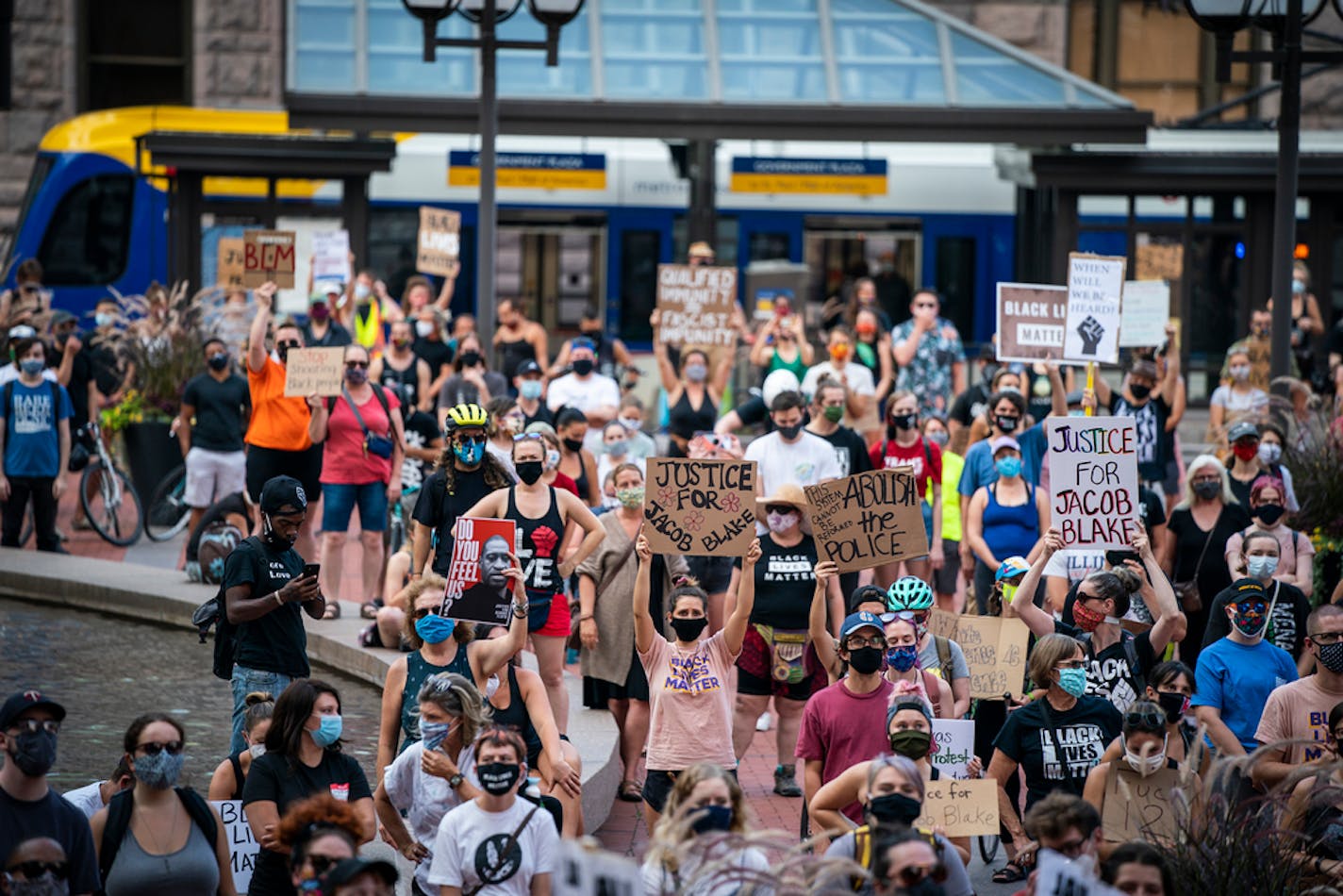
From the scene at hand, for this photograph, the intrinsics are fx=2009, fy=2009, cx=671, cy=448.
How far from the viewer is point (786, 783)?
32.5 feet

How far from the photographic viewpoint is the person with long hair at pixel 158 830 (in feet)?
21.2

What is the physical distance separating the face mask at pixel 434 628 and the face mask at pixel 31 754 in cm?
174

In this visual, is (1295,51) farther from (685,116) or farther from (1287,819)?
(685,116)

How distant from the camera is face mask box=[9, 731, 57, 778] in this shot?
6.36 meters

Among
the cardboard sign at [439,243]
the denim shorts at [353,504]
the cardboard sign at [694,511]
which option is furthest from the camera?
the cardboard sign at [439,243]

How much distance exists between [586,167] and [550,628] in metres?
15.1

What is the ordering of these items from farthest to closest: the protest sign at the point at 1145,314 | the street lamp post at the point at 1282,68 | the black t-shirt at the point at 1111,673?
the protest sign at the point at 1145,314
the street lamp post at the point at 1282,68
the black t-shirt at the point at 1111,673

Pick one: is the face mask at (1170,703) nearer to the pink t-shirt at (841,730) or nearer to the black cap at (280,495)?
the pink t-shirt at (841,730)

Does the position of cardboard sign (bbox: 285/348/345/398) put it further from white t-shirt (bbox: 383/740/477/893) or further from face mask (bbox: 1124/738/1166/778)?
face mask (bbox: 1124/738/1166/778)

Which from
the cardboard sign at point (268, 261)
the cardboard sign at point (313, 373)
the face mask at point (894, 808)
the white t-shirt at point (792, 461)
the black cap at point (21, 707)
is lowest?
the face mask at point (894, 808)

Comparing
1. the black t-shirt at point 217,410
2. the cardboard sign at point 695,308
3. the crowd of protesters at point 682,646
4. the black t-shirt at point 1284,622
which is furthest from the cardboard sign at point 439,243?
the black t-shirt at point 1284,622

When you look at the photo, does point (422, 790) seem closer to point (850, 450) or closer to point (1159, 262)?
point (850, 450)

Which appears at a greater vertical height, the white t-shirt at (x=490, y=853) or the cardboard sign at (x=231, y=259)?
the cardboard sign at (x=231, y=259)

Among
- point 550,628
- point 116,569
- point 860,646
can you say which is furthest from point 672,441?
point 860,646
